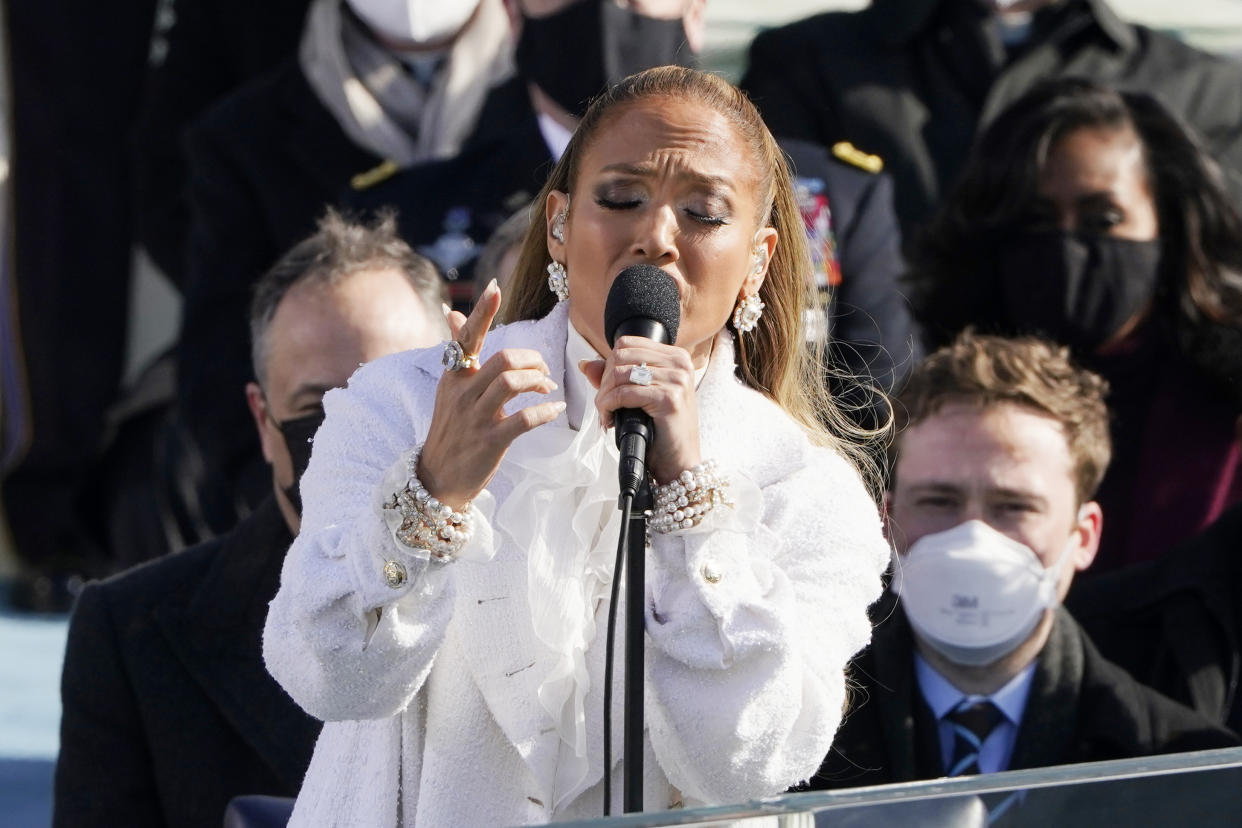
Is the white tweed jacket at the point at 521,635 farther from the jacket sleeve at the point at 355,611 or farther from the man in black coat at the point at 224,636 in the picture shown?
the man in black coat at the point at 224,636

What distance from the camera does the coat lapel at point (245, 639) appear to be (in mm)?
3094

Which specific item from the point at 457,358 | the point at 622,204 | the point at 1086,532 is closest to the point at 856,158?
the point at 1086,532

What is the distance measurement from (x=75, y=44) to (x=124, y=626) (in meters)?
3.49

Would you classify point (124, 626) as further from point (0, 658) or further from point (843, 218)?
point (0, 658)

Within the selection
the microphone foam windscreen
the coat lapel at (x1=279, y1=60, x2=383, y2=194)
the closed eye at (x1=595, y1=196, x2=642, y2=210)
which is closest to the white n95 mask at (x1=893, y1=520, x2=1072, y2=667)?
the closed eye at (x1=595, y1=196, x2=642, y2=210)

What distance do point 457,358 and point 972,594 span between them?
163 centimetres

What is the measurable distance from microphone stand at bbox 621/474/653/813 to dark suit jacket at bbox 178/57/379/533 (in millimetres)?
2726

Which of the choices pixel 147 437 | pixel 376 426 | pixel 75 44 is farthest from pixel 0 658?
pixel 376 426

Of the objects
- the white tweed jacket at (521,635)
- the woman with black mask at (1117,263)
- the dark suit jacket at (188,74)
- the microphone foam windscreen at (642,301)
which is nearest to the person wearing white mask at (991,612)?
the woman with black mask at (1117,263)

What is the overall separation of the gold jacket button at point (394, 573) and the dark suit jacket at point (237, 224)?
2.58m

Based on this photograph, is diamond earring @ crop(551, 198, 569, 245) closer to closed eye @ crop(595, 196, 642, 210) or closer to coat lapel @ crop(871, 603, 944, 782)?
closed eye @ crop(595, 196, 642, 210)

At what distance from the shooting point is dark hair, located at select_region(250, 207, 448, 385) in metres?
3.30

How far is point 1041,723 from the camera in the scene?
3.19 metres

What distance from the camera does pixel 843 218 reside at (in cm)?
407
